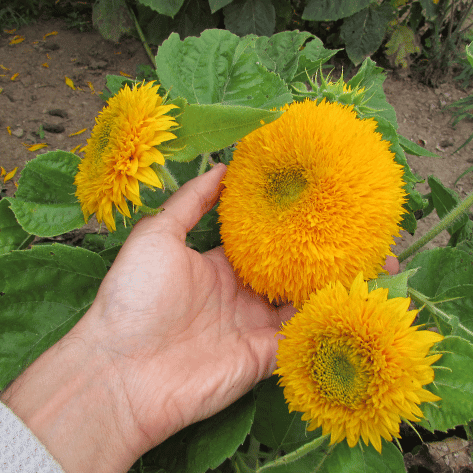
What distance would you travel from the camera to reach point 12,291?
137 cm

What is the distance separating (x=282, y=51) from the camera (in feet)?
5.75

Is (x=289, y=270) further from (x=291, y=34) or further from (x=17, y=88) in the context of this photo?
(x=17, y=88)

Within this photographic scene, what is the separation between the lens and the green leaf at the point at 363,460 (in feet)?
3.59

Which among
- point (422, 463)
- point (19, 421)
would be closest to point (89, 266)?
point (19, 421)

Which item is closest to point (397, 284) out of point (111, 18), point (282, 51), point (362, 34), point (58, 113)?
point (282, 51)

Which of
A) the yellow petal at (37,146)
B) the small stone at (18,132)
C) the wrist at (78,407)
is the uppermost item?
the wrist at (78,407)

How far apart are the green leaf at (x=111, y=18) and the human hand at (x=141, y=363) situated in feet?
9.46

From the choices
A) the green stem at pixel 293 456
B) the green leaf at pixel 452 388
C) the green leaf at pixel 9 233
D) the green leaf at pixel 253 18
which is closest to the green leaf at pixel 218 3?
the green leaf at pixel 253 18

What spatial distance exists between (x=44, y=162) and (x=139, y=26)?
2.69m

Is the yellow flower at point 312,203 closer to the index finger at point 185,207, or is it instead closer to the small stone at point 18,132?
the index finger at point 185,207

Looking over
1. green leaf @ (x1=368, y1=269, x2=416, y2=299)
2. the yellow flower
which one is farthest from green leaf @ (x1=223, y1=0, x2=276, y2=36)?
green leaf @ (x1=368, y1=269, x2=416, y2=299)

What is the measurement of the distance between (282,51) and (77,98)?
2529mm

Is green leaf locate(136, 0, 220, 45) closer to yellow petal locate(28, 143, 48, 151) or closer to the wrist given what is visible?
yellow petal locate(28, 143, 48, 151)

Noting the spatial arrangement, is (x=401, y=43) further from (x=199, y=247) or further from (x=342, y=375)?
(x=342, y=375)
